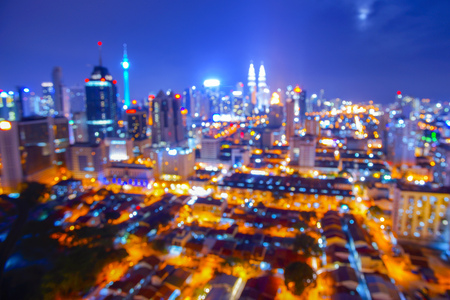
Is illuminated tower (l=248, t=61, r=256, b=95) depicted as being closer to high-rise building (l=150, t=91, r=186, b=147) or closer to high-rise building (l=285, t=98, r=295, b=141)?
high-rise building (l=285, t=98, r=295, b=141)

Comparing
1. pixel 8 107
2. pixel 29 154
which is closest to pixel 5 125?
pixel 29 154

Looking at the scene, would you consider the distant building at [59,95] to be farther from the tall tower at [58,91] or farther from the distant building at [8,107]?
the distant building at [8,107]

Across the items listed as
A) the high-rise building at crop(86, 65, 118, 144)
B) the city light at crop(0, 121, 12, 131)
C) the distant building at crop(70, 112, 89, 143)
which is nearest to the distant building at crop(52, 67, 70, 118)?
the distant building at crop(70, 112, 89, 143)

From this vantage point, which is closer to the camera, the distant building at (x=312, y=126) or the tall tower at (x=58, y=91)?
the distant building at (x=312, y=126)

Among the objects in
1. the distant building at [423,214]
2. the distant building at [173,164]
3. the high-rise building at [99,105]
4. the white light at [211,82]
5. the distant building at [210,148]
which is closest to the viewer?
the distant building at [423,214]

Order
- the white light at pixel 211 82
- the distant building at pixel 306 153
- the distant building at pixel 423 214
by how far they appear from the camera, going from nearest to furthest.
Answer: the distant building at pixel 423 214 < the distant building at pixel 306 153 < the white light at pixel 211 82

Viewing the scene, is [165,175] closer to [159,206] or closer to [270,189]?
[159,206]

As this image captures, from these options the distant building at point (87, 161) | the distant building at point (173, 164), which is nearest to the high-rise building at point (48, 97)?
the distant building at point (87, 161)

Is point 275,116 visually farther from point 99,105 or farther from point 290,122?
point 99,105
